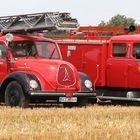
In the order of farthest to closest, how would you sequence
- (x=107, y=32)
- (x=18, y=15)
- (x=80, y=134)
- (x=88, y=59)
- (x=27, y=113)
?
(x=107, y=32) < (x=88, y=59) < (x=18, y=15) < (x=27, y=113) < (x=80, y=134)

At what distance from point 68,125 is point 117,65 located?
7.78m

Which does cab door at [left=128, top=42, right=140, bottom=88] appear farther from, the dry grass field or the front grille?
the dry grass field

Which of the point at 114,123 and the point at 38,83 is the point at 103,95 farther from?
the point at 114,123

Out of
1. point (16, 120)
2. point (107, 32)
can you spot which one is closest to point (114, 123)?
point (16, 120)

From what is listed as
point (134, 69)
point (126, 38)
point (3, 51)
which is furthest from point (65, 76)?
point (126, 38)

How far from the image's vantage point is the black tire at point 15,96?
17.0 metres

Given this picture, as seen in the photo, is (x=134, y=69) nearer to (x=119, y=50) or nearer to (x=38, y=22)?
(x=119, y=50)

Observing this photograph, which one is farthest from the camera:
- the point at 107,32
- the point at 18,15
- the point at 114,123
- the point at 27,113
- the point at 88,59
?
the point at 107,32

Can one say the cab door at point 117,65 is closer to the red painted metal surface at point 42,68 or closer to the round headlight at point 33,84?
the red painted metal surface at point 42,68

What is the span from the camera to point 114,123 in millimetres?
12820

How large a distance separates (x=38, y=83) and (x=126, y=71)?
3.54m

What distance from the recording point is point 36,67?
17406 millimetres

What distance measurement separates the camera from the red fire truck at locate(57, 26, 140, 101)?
19609 mm

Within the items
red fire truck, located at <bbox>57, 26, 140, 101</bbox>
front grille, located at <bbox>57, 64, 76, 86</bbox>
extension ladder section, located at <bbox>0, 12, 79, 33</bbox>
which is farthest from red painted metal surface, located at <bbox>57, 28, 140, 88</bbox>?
front grille, located at <bbox>57, 64, 76, 86</bbox>
